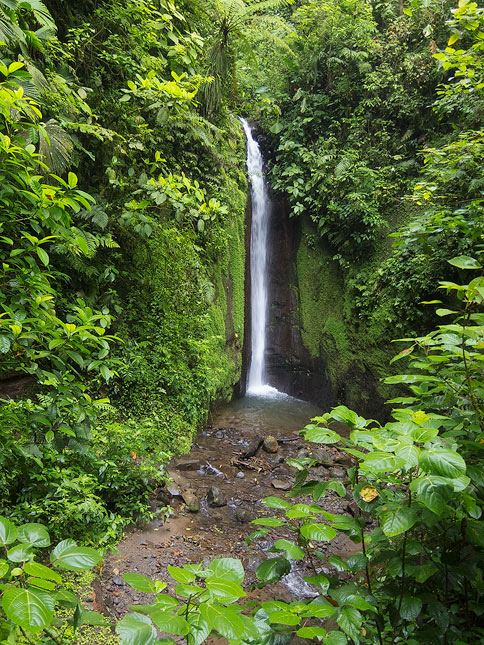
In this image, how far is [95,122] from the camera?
4.61 meters

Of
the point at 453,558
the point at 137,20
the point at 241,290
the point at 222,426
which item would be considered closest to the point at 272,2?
the point at 137,20

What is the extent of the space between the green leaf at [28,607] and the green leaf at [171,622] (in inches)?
10.4

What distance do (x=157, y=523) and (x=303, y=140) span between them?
8.79 meters

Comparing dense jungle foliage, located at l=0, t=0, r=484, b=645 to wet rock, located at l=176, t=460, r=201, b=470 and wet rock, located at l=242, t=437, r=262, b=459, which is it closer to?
wet rock, located at l=176, t=460, r=201, b=470

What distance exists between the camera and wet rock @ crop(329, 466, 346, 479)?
5.02 meters

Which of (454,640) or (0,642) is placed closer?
(0,642)

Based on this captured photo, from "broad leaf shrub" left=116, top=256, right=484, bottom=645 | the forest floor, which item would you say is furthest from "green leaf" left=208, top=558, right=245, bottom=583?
the forest floor

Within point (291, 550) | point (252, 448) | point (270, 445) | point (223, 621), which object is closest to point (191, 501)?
point (252, 448)

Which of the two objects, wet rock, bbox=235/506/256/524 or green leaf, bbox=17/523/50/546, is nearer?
green leaf, bbox=17/523/50/546

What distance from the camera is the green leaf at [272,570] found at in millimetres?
1225

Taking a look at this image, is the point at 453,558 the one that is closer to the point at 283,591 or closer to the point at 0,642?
the point at 0,642

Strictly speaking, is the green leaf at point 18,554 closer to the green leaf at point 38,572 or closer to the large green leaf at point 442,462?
the green leaf at point 38,572

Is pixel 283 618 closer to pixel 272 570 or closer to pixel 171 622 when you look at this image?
pixel 272 570

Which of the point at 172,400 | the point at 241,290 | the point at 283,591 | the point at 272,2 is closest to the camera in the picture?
the point at 283,591
